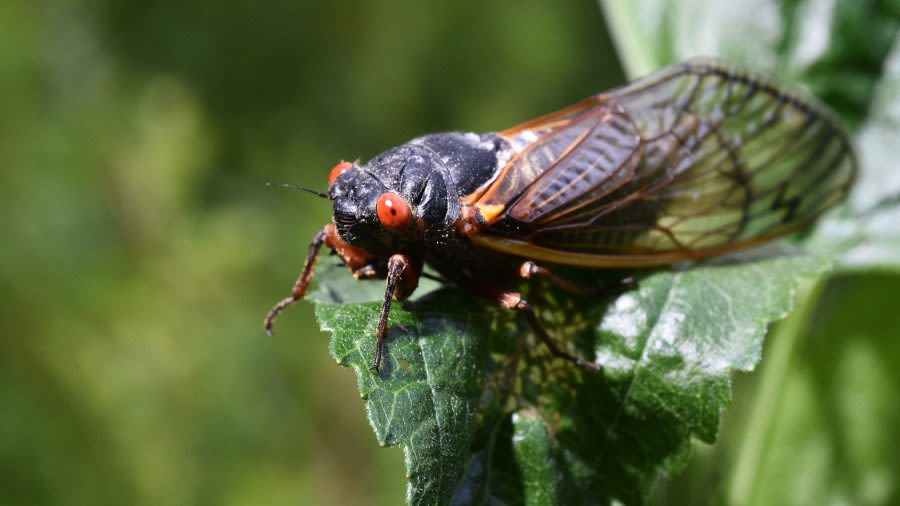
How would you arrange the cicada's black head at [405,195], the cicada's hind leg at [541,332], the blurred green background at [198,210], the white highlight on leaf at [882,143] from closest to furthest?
the cicada's hind leg at [541,332] → the cicada's black head at [405,195] → the white highlight on leaf at [882,143] → the blurred green background at [198,210]

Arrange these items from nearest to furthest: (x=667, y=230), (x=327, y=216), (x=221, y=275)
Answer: (x=667, y=230) < (x=221, y=275) < (x=327, y=216)

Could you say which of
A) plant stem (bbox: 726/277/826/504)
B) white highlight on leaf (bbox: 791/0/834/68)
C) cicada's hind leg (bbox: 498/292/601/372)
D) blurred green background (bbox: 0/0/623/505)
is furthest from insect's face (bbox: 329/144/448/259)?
blurred green background (bbox: 0/0/623/505)

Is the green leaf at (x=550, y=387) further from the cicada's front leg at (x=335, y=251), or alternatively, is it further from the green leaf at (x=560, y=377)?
the cicada's front leg at (x=335, y=251)

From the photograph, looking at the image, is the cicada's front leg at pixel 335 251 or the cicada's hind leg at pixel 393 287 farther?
the cicada's front leg at pixel 335 251

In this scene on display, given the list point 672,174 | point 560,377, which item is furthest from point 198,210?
point 560,377

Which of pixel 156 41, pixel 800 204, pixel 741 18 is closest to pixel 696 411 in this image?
A: pixel 800 204

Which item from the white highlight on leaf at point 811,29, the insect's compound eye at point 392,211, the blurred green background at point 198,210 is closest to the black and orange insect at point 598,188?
the insect's compound eye at point 392,211

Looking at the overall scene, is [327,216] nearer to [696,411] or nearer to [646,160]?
[646,160]
